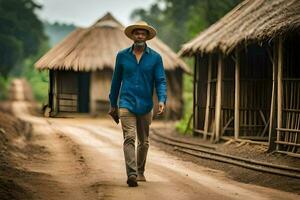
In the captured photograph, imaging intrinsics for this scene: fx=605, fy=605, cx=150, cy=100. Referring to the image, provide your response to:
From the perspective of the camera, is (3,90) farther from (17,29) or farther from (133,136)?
(133,136)

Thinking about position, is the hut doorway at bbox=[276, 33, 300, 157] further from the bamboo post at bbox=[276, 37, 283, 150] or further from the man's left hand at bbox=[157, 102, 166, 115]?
the man's left hand at bbox=[157, 102, 166, 115]

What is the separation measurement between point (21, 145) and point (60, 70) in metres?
5.93

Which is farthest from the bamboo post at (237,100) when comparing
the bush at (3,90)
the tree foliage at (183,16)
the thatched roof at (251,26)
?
the bush at (3,90)

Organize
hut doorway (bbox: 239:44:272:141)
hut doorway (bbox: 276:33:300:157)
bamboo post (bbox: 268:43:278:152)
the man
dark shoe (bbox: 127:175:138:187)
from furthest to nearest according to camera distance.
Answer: hut doorway (bbox: 239:44:272:141), bamboo post (bbox: 268:43:278:152), hut doorway (bbox: 276:33:300:157), the man, dark shoe (bbox: 127:175:138:187)

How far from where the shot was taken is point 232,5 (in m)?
25.6

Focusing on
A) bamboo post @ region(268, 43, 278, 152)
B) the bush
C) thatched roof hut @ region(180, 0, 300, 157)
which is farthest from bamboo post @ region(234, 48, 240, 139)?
the bush

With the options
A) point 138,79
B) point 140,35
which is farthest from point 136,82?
point 140,35

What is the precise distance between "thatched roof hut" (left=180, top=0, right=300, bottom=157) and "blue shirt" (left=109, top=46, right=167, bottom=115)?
3932mm

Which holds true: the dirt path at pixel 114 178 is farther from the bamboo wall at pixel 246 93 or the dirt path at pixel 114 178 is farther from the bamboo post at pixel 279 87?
the bamboo wall at pixel 246 93

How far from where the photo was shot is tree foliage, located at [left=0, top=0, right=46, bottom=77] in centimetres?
1169

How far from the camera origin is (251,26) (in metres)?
12.3

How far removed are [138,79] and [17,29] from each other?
6.28 meters

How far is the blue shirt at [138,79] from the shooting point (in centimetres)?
720

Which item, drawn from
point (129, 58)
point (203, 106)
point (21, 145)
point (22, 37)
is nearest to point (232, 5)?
point (203, 106)
